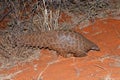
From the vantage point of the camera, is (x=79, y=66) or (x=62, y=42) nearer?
(x=79, y=66)

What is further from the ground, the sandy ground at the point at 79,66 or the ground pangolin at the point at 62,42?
the ground pangolin at the point at 62,42

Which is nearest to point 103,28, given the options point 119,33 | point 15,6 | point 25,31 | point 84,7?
point 119,33

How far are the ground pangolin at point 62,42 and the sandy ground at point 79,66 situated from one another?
0.10 m

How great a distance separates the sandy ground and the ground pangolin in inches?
3.9

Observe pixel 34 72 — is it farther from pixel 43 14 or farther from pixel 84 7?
pixel 84 7

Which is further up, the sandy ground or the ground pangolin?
the ground pangolin

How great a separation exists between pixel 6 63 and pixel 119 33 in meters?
1.81

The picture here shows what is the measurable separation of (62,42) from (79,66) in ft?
1.62

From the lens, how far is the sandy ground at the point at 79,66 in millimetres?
3320

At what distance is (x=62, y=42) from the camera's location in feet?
12.5

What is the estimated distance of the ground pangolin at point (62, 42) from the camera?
148 inches

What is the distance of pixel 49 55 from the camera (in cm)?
398

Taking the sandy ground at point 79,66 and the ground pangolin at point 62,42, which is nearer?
the sandy ground at point 79,66

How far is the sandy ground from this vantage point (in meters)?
3.32
